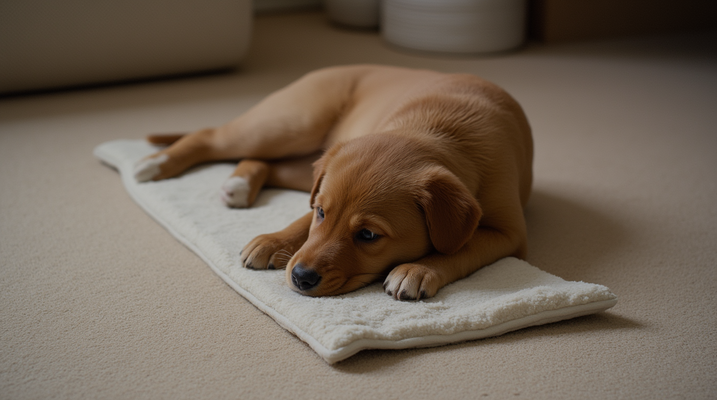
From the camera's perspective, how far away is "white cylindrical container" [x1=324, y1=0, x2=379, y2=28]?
20.9ft

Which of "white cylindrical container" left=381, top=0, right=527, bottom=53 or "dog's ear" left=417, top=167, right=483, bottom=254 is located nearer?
"dog's ear" left=417, top=167, right=483, bottom=254

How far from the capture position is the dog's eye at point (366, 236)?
6.09 feet

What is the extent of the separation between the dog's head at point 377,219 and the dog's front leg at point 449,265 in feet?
0.18

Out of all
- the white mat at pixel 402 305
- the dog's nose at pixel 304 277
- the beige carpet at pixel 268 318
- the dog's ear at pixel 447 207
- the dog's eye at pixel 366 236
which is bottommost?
the beige carpet at pixel 268 318

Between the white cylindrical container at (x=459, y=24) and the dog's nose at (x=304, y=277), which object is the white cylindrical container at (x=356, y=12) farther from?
the dog's nose at (x=304, y=277)

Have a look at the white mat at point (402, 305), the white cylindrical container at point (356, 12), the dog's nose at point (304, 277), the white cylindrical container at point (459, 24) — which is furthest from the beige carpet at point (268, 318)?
Result: the white cylindrical container at point (356, 12)

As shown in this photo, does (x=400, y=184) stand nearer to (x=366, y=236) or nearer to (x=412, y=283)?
(x=366, y=236)

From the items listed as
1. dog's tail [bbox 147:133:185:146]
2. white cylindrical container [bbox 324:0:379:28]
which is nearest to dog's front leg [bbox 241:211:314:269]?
dog's tail [bbox 147:133:185:146]

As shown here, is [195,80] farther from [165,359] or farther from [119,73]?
[165,359]

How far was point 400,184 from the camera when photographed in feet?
6.09

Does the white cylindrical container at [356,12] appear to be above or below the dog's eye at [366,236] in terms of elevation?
below

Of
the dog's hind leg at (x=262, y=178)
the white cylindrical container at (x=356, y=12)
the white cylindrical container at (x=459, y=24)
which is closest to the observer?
the dog's hind leg at (x=262, y=178)

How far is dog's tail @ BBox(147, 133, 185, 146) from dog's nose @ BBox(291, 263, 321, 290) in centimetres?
160

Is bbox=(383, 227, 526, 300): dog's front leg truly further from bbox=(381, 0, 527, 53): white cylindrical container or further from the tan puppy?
bbox=(381, 0, 527, 53): white cylindrical container
